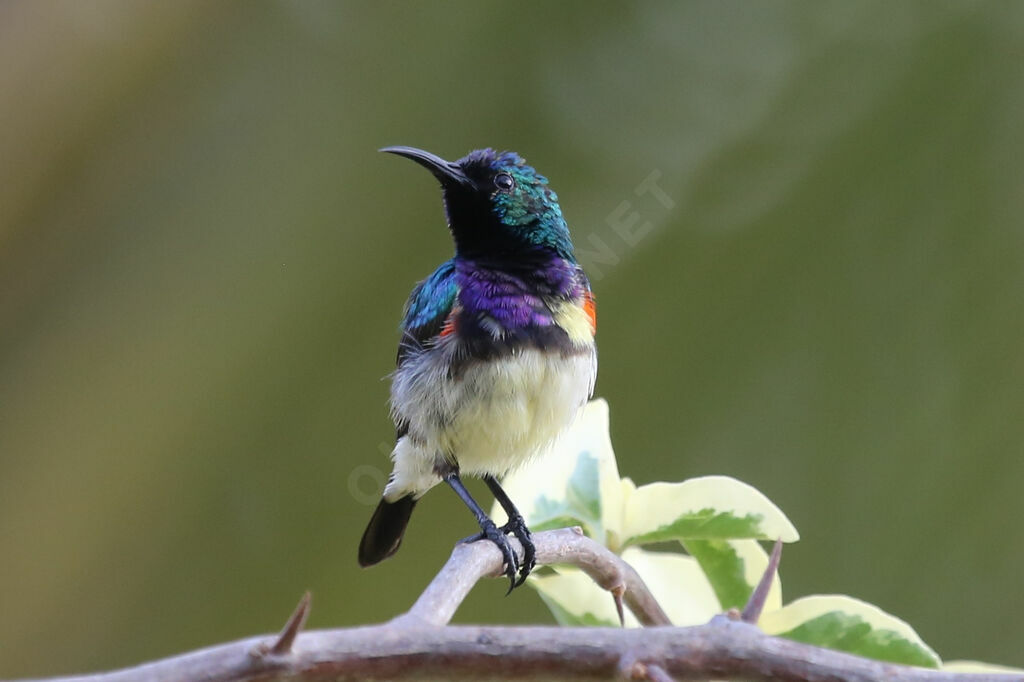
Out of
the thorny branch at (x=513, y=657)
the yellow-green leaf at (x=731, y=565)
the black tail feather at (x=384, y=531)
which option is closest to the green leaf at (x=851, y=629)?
the yellow-green leaf at (x=731, y=565)

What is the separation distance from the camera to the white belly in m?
0.85

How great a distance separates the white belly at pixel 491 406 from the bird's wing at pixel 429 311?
0.02 m

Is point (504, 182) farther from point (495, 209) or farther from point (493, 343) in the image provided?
point (493, 343)

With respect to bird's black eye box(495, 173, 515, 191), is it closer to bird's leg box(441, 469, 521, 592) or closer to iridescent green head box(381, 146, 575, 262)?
iridescent green head box(381, 146, 575, 262)

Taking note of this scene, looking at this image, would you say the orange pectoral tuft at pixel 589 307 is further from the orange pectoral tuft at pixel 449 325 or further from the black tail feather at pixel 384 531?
the black tail feather at pixel 384 531

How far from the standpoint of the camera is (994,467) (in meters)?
1.40

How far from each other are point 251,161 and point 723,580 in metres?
0.91

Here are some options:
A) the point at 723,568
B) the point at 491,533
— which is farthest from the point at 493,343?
the point at 723,568

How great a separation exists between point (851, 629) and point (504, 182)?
501mm

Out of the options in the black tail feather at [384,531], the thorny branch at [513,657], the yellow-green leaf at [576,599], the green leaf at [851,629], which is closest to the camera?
the thorny branch at [513,657]

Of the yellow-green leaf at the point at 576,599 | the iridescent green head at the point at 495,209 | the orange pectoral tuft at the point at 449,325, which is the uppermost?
the iridescent green head at the point at 495,209

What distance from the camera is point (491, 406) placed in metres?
0.86

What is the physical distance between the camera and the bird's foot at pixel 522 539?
80 centimetres

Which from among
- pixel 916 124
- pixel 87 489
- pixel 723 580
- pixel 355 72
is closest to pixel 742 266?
pixel 916 124
